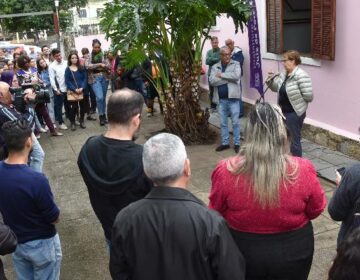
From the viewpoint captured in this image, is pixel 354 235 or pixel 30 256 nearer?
pixel 354 235

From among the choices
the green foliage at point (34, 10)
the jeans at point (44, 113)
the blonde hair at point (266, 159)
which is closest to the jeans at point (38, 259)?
the blonde hair at point (266, 159)

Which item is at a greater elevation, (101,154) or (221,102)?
(101,154)

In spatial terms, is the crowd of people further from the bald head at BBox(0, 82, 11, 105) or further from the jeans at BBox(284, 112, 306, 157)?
the jeans at BBox(284, 112, 306, 157)

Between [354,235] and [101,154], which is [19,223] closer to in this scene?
[101,154]

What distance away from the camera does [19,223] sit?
2.98 meters

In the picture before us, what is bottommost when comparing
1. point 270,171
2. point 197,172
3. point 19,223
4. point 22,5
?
point 197,172

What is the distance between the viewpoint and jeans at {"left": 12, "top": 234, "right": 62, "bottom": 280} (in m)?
3.05

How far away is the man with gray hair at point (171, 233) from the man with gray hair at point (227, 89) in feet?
16.6

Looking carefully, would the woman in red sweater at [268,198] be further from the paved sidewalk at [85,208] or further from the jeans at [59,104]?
the jeans at [59,104]

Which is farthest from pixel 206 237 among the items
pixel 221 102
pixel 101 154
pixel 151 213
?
pixel 221 102

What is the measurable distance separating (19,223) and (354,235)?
7.63 ft

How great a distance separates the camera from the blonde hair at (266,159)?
2.22m

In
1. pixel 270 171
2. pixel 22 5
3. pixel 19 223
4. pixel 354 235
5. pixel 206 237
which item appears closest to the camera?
pixel 354 235

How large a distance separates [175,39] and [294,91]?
8.69 ft
